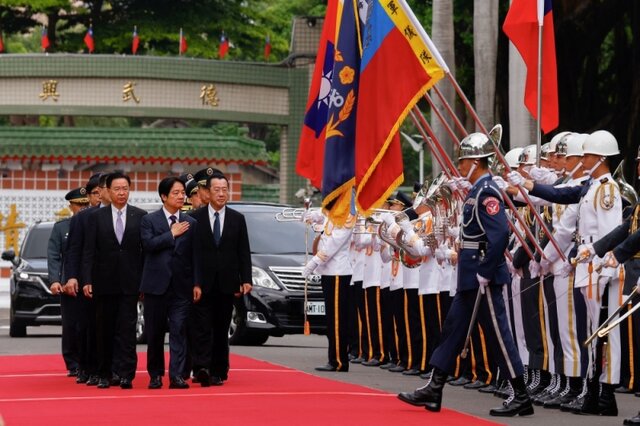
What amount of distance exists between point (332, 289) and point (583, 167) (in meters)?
3.99

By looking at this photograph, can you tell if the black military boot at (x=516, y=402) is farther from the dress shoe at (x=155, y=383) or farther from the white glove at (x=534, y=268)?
the dress shoe at (x=155, y=383)

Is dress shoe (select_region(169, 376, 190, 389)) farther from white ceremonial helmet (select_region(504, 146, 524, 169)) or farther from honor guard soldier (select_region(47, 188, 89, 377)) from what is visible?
white ceremonial helmet (select_region(504, 146, 524, 169))

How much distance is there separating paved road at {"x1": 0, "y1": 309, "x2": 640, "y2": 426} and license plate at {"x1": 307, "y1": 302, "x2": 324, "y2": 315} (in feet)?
1.51

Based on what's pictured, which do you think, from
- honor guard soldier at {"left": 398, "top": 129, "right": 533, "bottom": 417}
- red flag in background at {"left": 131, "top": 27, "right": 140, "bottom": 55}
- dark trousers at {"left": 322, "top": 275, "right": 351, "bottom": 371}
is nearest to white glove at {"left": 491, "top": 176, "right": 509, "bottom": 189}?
honor guard soldier at {"left": 398, "top": 129, "right": 533, "bottom": 417}

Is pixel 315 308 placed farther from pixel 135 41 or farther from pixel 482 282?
pixel 135 41

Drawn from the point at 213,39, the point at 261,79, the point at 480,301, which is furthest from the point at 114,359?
the point at 213,39

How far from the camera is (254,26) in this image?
40.7 metres

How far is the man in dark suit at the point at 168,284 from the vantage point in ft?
45.6

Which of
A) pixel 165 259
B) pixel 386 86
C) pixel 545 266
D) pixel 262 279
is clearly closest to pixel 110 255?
pixel 165 259

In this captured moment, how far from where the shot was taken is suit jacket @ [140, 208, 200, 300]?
13953 millimetres

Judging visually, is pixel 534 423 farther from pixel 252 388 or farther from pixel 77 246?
pixel 77 246

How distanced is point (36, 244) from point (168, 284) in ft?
30.7

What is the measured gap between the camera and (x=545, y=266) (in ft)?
42.4

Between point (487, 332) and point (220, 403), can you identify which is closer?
point (487, 332)
